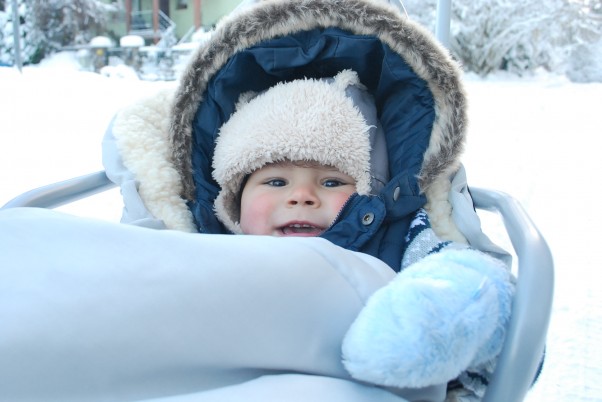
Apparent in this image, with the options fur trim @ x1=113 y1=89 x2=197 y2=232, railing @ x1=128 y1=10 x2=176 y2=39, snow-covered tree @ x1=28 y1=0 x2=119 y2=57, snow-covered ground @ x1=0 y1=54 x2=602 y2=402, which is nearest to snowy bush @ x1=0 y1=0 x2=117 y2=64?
snow-covered tree @ x1=28 y1=0 x2=119 y2=57

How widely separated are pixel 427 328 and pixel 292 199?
56cm

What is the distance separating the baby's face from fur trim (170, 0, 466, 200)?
14cm

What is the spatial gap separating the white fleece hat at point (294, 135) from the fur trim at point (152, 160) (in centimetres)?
8

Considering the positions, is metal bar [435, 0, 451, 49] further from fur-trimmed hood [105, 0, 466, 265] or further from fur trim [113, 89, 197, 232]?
fur trim [113, 89, 197, 232]

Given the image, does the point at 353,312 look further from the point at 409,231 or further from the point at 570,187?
the point at 570,187

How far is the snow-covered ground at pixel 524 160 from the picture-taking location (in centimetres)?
186

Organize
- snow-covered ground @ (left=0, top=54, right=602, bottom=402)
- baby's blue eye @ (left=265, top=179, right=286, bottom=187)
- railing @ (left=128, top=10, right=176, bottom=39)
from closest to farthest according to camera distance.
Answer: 1. baby's blue eye @ (left=265, top=179, right=286, bottom=187)
2. snow-covered ground @ (left=0, top=54, right=602, bottom=402)
3. railing @ (left=128, top=10, right=176, bottom=39)

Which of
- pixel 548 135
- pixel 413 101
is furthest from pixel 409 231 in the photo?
pixel 548 135

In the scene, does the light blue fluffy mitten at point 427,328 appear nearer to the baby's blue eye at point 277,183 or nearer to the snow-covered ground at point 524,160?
the baby's blue eye at point 277,183

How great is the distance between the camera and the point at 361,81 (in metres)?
1.26

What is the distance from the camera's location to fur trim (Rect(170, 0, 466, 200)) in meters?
1.08

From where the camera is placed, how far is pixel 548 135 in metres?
5.13

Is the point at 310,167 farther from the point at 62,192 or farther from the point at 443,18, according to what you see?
the point at 443,18

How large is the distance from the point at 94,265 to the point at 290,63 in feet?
2.39
